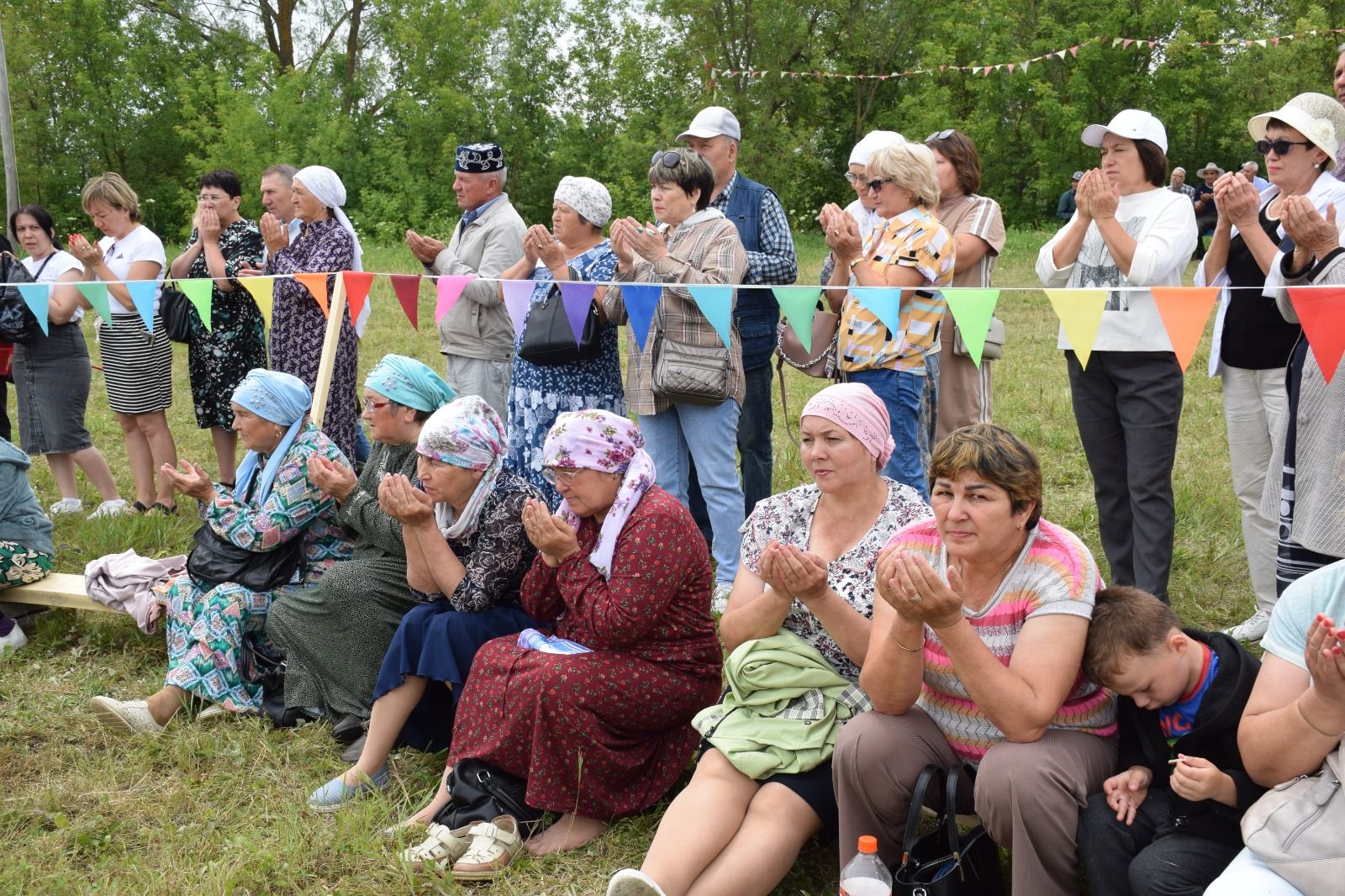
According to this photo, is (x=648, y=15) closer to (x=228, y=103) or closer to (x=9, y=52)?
(x=228, y=103)

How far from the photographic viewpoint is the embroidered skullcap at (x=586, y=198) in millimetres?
5172

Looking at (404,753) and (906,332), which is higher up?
(906,332)

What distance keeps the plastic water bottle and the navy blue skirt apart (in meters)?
1.43

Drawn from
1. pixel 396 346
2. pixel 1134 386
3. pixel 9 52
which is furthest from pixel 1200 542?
pixel 9 52

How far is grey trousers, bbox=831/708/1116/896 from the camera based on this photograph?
267 cm

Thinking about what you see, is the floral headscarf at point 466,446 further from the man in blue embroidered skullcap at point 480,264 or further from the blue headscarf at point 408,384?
the man in blue embroidered skullcap at point 480,264

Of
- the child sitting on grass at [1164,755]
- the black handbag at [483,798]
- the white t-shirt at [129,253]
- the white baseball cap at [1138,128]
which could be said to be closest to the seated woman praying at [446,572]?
the black handbag at [483,798]

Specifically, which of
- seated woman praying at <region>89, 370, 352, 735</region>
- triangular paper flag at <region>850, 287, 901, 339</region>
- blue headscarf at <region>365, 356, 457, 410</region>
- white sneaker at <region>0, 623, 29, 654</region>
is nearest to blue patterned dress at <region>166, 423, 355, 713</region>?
seated woman praying at <region>89, 370, 352, 735</region>

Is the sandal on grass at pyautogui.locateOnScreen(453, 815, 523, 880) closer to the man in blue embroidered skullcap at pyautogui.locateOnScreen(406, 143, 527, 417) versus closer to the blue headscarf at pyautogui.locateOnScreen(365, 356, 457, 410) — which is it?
the blue headscarf at pyautogui.locateOnScreen(365, 356, 457, 410)

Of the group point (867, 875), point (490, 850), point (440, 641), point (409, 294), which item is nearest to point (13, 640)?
point (409, 294)

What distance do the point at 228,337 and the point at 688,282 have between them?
302 cm

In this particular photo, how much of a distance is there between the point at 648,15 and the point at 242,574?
23.7 meters

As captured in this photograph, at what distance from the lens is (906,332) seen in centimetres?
458

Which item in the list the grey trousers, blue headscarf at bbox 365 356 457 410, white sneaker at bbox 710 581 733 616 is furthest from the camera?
white sneaker at bbox 710 581 733 616
